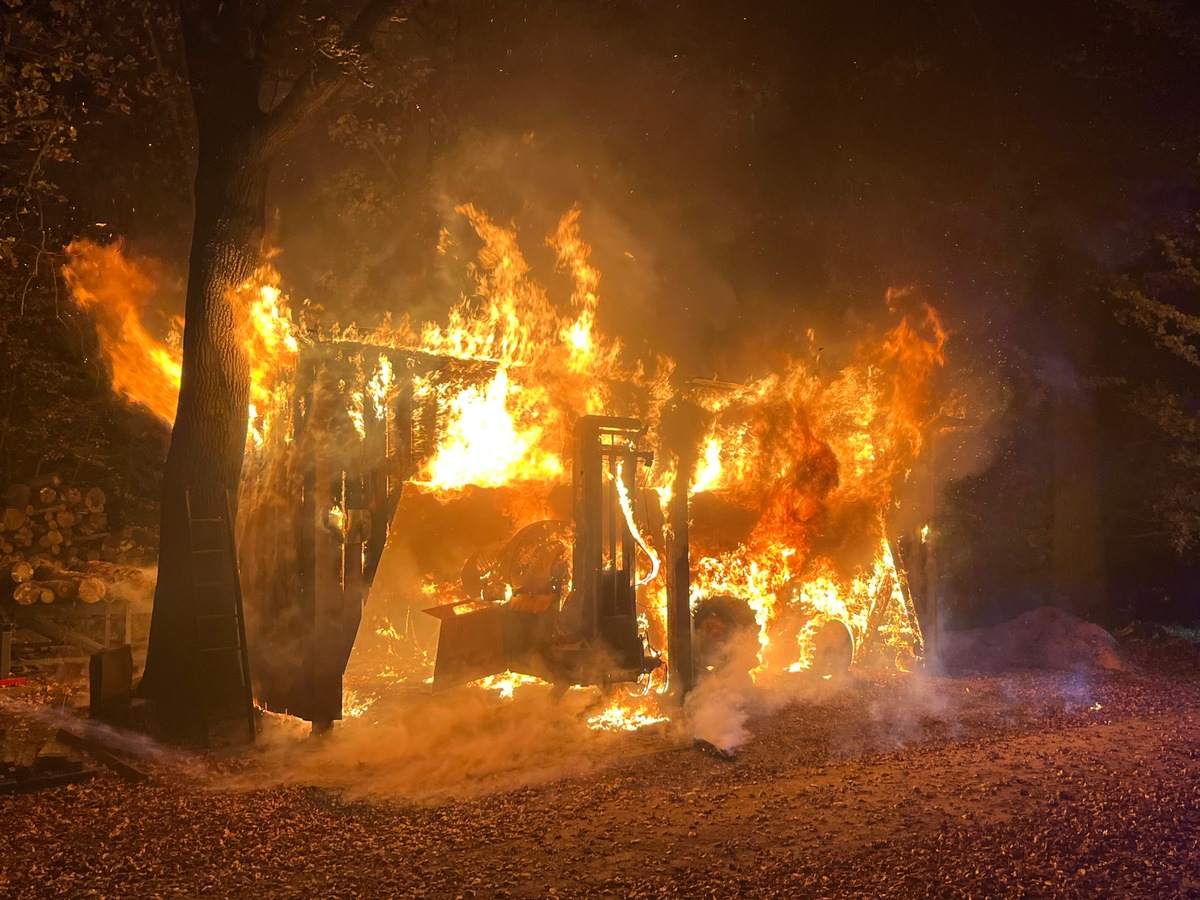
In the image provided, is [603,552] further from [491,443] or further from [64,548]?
[64,548]

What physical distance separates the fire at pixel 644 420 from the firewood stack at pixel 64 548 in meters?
3.36

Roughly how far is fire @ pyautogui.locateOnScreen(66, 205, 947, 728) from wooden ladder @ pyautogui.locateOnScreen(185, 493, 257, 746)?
1462 mm

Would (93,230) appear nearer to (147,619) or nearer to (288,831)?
(147,619)

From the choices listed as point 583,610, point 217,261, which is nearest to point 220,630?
point 583,610

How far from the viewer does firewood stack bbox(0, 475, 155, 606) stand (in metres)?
12.6

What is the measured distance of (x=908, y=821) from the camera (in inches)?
239

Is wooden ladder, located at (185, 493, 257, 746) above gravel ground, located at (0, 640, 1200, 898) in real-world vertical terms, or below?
above

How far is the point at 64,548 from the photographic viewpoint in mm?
13547

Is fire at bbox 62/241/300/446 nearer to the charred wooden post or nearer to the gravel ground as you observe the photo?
the gravel ground

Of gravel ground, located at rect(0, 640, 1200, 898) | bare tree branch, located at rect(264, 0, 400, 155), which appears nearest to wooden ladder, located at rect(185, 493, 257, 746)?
gravel ground, located at rect(0, 640, 1200, 898)

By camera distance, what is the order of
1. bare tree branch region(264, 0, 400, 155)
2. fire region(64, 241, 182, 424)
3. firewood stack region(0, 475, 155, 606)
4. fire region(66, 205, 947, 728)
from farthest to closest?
firewood stack region(0, 475, 155, 606) → fire region(64, 241, 182, 424) → fire region(66, 205, 947, 728) → bare tree branch region(264, 0, 400, 155)

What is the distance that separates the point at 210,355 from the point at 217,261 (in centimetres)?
111

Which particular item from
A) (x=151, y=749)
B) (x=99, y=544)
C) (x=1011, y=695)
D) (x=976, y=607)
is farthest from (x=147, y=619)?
(x=976, y=607)

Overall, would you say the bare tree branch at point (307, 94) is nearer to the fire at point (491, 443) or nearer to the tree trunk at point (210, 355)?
the tree trunk at point (210, 355)
